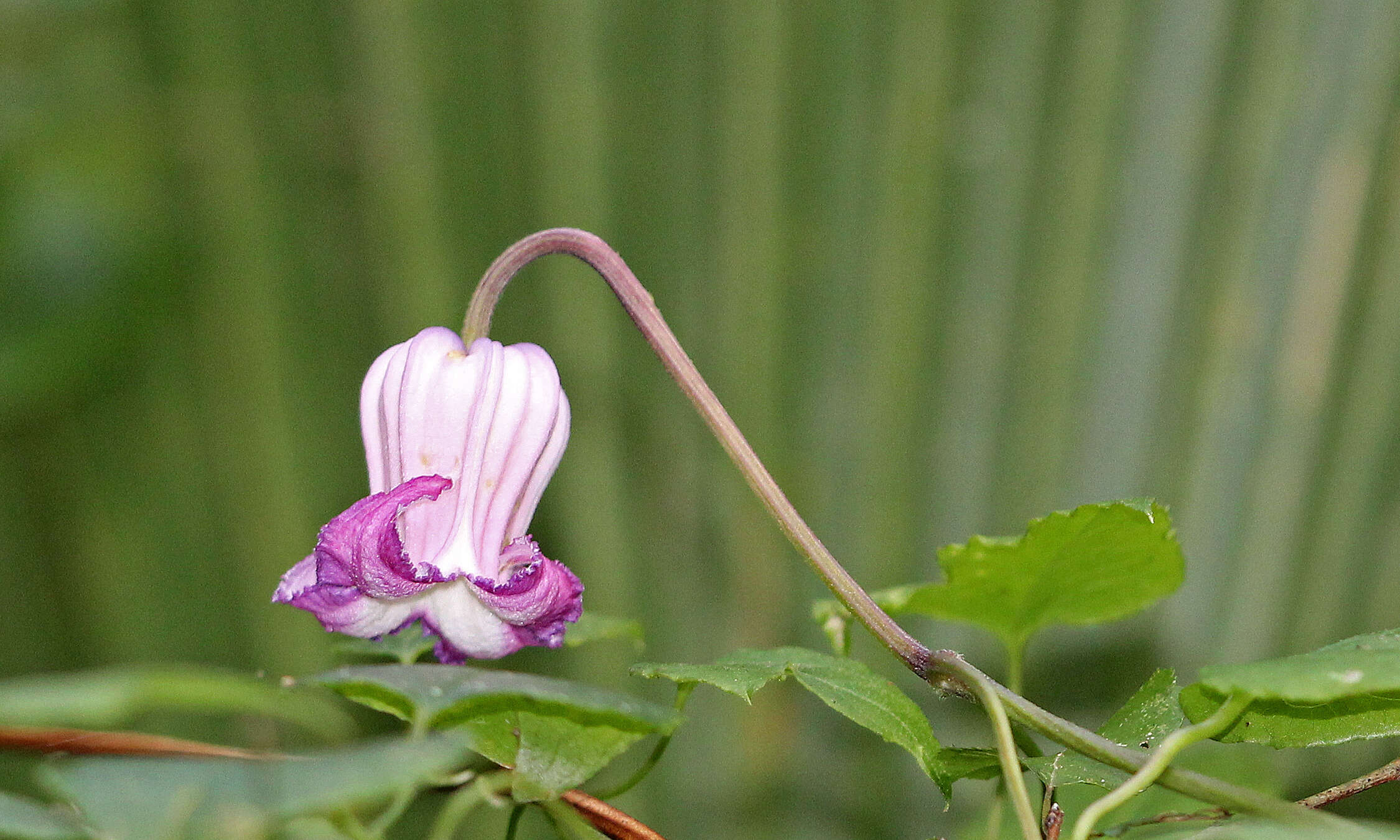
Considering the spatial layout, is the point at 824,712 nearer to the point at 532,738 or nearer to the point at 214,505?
the point at 214,505

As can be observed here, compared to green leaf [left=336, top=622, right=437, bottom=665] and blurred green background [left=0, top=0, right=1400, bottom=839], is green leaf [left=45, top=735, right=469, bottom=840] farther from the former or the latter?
blurred green background [left=0, top=0, right=1400, bottom=839]

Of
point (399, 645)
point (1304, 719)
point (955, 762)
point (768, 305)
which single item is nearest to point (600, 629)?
point (399, 645)

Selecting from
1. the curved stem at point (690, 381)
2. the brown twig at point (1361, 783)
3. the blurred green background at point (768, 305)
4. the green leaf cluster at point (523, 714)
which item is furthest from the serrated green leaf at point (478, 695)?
the blurred green background at point (768, 305)

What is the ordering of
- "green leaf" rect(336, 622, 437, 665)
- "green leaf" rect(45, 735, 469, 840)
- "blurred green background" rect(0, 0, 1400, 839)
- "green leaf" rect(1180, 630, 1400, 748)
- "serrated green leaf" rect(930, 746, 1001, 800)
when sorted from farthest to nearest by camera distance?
"blurred green background" rect(0, 0, 1400, 839) < "green leaf" rect(336, 622, 437, 665) < "serrated green leaf" rect(930, 746, 1001, 800) < "green leaf" rect(1180, 630, 1400, 748) < "green leaf" rect(45, 735, 469, 840)

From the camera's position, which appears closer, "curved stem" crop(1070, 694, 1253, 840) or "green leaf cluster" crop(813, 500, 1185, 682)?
"curved stem" crop(1070, 694, 1253, 840)

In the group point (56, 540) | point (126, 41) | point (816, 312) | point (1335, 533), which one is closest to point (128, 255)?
point (126, 41)

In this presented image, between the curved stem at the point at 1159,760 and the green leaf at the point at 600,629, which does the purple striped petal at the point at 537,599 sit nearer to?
the green leaf at the point at 600,629

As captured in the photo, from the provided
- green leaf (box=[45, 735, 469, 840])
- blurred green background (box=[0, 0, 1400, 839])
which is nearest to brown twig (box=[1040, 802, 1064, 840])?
green leaf (box=[45, 735, 469, 840])
